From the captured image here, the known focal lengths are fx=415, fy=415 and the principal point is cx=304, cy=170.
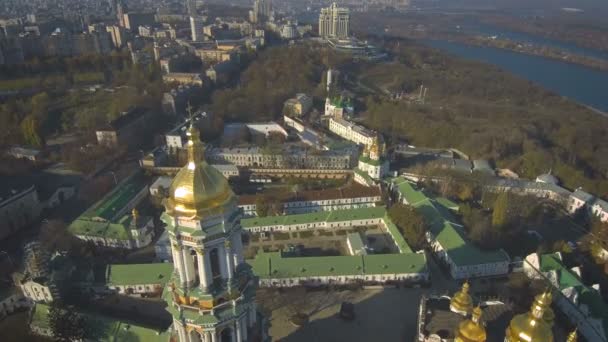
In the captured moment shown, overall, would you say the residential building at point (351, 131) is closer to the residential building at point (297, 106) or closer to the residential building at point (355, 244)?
the residential building at point (297, 106)

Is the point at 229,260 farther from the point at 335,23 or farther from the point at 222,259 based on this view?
the point at 335,23

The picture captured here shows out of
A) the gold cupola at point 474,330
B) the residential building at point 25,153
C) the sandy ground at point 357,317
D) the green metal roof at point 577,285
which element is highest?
the gold cupola at point 474,330

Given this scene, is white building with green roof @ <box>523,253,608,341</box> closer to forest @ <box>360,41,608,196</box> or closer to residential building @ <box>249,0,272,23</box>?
forest @ <box>360,41,608,196</box>

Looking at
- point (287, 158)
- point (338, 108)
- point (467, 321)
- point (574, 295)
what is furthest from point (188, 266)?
point (338, 108)

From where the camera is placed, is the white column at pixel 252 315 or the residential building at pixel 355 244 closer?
the white column at pixel 252 315

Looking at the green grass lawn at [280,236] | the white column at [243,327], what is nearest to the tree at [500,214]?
the green grass lawn at [280,236]

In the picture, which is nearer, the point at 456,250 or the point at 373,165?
the point at 456,250

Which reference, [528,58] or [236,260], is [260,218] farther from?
[528,58]
